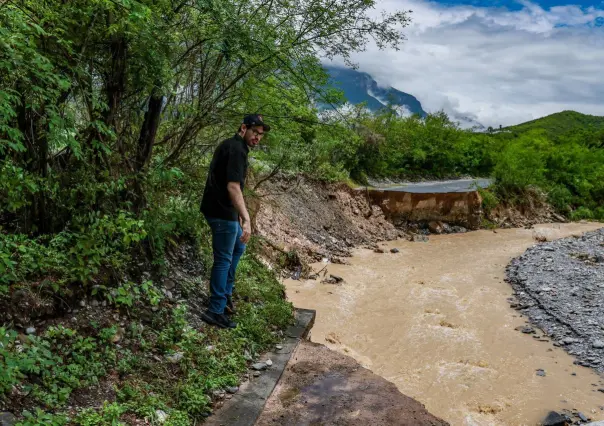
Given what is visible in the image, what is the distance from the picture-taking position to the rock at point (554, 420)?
17.4 feet

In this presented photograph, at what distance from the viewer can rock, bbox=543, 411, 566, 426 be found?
532 centimetres

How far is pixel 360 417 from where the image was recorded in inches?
145

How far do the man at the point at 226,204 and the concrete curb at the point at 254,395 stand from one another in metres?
0.64

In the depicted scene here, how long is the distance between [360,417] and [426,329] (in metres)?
4.98

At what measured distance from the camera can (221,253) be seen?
457cm

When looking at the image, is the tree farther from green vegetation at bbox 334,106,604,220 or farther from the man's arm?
green vegetation at bbox 334,106,604,220

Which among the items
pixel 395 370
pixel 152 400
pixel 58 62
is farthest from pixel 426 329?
pixel 58 62

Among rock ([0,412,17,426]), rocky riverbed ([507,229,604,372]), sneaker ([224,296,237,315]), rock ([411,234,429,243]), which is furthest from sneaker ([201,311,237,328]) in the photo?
rock ([411,234,429,243])

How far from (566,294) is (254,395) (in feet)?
30.6

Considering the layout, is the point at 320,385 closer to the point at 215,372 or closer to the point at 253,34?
the point at 215,372

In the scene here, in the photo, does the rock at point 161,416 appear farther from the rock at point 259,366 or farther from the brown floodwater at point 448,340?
the brown floodwater at point 448,340

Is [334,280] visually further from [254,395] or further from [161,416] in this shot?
[161,416]

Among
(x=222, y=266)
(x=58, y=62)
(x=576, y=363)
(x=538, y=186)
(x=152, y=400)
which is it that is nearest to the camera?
(x=152, y=400)


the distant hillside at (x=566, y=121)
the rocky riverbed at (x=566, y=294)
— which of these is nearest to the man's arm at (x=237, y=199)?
the rocky riverbed at (x=566, y=294)
